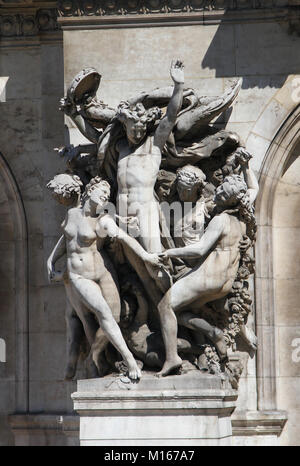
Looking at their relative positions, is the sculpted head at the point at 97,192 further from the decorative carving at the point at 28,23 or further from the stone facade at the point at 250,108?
the decorative carving at the point at 28,23

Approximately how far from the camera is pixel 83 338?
11.1 metres

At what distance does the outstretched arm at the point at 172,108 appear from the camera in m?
10.8

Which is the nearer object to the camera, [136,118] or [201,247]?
[201,247]

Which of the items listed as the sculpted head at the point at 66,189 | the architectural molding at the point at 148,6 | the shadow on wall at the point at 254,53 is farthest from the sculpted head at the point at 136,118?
the architectural molding at the point at 148,6

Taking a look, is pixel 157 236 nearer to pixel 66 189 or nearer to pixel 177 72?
pixel 66 189

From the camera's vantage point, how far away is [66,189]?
10891 mm

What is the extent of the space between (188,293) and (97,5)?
2.73 metres

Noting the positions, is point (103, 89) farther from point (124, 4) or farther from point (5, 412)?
point (5, 412)

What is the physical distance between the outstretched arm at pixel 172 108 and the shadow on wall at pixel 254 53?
31.0 inches

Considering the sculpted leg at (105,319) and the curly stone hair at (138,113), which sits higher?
the curly stone hair at (138,113)

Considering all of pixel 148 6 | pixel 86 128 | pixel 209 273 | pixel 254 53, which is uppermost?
pixel 148 6

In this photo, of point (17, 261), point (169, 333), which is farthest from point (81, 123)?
point (169, 333)

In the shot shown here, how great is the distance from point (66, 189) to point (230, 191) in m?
1.35

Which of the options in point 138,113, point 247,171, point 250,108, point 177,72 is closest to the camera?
point 177,72
